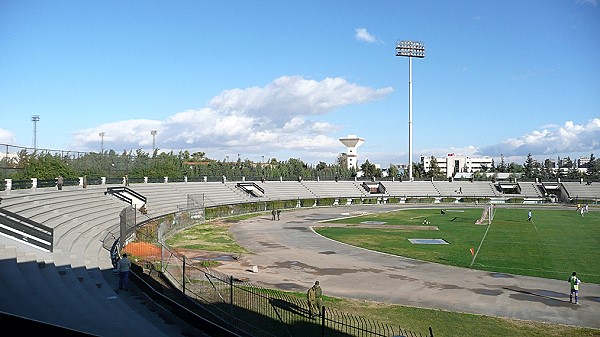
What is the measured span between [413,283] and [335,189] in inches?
2704

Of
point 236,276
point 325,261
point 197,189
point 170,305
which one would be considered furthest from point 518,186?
point 170,305

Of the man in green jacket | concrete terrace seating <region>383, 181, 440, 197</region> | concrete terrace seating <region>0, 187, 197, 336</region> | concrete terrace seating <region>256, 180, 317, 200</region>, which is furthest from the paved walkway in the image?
concrete terrace seating <region>383, 181, 440, 197</region>

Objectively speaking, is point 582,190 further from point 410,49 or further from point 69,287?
point 69,287

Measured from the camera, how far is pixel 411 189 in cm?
9988

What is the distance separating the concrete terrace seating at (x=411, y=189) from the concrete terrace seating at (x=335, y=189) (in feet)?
21.9

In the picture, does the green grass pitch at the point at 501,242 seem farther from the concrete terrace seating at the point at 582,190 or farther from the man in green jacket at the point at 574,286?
the concrete terrace seating at the point at 582,190

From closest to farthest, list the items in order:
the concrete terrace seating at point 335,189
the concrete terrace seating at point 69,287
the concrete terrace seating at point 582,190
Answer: the concrete terrace seating at point 69,287, the concrete terrace seating at point 335,189, the concrete terrace seating at point 582,190

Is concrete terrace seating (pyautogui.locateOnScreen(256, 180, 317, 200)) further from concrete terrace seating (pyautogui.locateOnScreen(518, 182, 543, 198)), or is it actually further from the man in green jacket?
the man in green jacket

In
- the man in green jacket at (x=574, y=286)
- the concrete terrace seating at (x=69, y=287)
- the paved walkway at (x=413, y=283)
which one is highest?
the concrete terrace seating at (x=69, y=287)

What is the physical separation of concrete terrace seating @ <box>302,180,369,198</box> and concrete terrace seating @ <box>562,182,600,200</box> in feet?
137

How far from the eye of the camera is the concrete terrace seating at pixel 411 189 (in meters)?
96.4

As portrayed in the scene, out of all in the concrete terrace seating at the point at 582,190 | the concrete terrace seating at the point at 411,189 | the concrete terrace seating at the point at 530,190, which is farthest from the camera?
the concrete terrace seating at the point at 530,190

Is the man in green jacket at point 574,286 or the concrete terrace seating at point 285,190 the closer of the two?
the man in green jacket at point 574,286

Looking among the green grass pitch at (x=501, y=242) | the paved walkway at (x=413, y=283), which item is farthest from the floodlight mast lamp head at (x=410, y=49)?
the paved walkway at (x=413, y=283)
